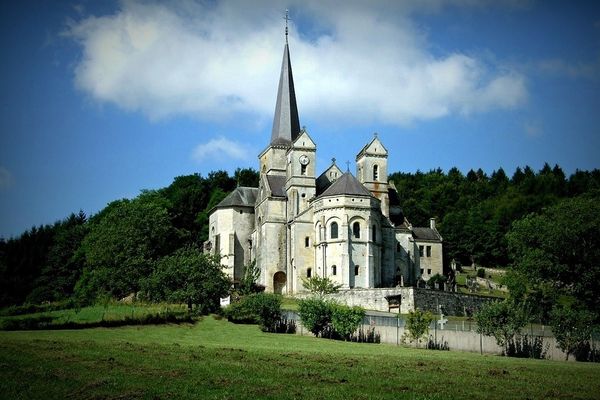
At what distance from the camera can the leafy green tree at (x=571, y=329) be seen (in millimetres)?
32281

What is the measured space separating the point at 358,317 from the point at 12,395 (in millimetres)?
23002

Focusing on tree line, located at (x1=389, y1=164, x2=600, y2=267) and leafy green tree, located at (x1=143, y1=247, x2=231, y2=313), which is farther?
tree line, located at (x1=389, y1=164, x2=600, y2=267)

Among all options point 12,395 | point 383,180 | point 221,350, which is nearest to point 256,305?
point 221,350

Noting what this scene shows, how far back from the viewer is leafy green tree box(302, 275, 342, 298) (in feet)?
175

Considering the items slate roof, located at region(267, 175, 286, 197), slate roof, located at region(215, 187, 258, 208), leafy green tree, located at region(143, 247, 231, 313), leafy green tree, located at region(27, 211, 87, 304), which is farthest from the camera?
leafy green tree, located at region(27, 211, 87, 304)

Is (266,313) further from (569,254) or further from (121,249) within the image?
(121,249)

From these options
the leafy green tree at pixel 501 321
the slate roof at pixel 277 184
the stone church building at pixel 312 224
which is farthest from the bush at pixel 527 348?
the slate roof at pixel 277 184

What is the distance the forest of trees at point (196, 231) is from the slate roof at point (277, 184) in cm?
1016

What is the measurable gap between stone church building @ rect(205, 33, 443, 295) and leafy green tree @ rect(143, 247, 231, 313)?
1328cm

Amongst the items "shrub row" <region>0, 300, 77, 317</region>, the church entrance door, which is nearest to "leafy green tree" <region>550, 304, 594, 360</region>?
the church entrance door

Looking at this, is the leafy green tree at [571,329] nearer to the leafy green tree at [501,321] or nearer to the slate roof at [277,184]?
the leafy green tree at [501,321]

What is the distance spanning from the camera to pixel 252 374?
20.7m

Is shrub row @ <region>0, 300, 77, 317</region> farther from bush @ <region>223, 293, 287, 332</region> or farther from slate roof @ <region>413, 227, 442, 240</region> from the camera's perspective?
slate roof @ <region>413, 227, 442, 240</region>

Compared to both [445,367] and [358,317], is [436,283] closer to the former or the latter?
[358,317]
